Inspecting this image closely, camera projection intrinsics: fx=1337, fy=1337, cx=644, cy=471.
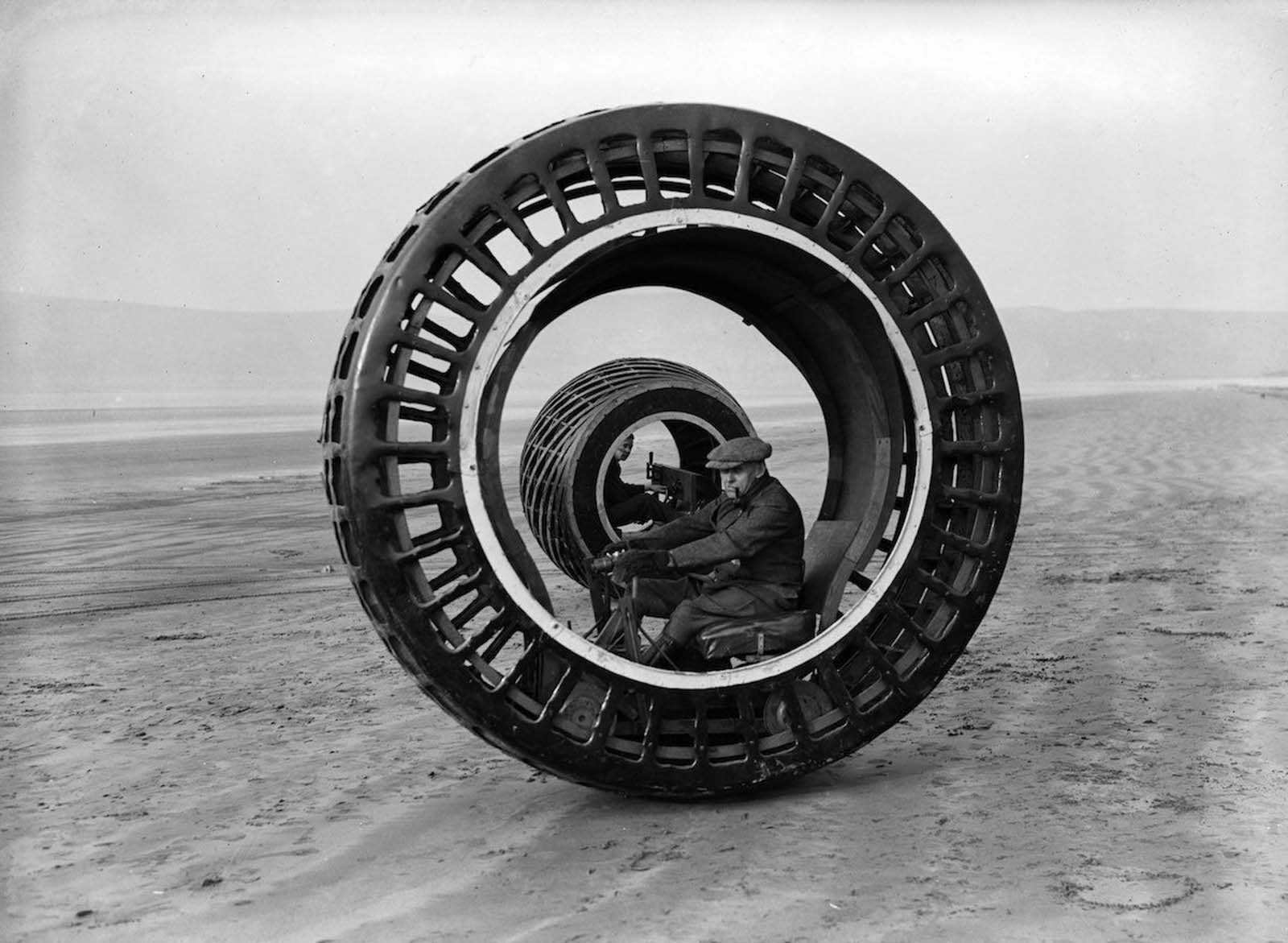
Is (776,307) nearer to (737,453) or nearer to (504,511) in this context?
(737,453)

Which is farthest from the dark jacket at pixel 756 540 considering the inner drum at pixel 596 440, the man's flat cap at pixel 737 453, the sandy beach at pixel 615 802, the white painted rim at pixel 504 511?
the inner drum at pixel 596 440

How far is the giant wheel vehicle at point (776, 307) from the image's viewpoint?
15.2 ft

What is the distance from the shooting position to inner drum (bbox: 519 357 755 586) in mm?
8203

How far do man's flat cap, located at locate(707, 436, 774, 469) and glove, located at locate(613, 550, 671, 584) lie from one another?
0.47 m

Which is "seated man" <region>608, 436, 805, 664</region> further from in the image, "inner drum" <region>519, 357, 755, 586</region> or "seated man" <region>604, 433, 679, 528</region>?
"seated man" <region>604, 433, 679, 528</region>

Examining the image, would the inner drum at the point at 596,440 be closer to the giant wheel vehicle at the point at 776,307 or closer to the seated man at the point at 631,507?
the seated man at the point at 631,507

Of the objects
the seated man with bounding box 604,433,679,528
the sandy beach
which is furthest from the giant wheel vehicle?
the seated man with bounding box 604,433,679,528

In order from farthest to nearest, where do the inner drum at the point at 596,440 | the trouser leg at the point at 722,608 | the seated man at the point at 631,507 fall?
the seated man at the point at 631,507 < the inner drum at the point at 596,440 < the trouser leg at the point at 722,608

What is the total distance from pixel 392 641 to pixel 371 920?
96 centimetres

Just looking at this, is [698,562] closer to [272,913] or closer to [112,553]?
[272,913]

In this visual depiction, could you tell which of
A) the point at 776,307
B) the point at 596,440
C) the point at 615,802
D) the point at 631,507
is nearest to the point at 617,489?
the point at 631,507

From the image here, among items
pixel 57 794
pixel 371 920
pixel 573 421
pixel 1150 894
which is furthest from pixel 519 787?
pixel 573 421

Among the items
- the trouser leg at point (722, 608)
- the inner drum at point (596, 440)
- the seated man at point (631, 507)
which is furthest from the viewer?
the seated man at point (631, 507)

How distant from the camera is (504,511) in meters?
4.75
